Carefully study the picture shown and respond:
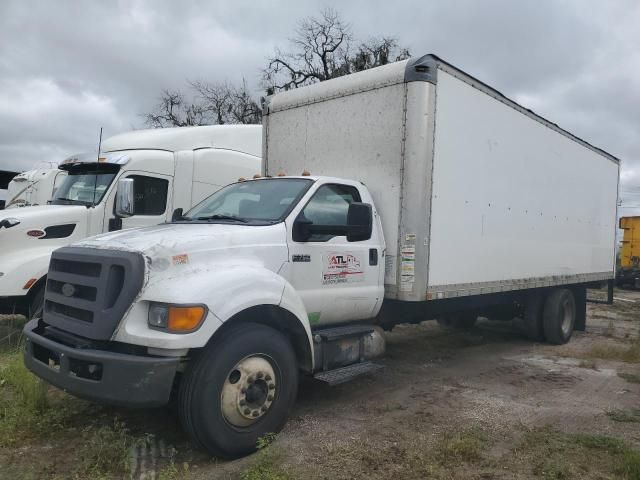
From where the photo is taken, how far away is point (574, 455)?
13.6 ft

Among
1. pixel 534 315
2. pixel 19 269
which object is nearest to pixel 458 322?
pixel 534 315

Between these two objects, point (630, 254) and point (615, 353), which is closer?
point (615, 353)

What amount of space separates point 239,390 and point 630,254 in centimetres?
2443

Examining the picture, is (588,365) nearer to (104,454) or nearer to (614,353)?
(614,353)

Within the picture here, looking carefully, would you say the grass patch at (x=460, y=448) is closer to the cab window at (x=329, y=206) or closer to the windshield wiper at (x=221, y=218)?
the cab window at (x=329, y=206)

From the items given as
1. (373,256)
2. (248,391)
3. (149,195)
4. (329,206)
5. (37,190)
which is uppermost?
(37,190)

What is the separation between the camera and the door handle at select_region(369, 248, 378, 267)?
534 cm

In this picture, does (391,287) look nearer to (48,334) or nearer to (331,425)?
(331,425)

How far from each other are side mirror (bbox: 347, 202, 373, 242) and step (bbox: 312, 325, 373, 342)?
93 centimetres

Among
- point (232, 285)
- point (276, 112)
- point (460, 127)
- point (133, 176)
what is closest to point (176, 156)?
point (133, 176)

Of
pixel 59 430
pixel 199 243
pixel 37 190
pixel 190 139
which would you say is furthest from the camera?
pixel 37 190

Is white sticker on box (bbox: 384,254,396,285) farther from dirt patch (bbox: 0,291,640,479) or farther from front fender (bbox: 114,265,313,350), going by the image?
front fender (bbox: 114,265,313,350)

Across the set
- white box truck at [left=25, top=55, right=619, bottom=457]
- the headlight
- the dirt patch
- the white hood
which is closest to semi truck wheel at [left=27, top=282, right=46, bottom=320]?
the dirt patch

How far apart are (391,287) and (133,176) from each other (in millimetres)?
4716
